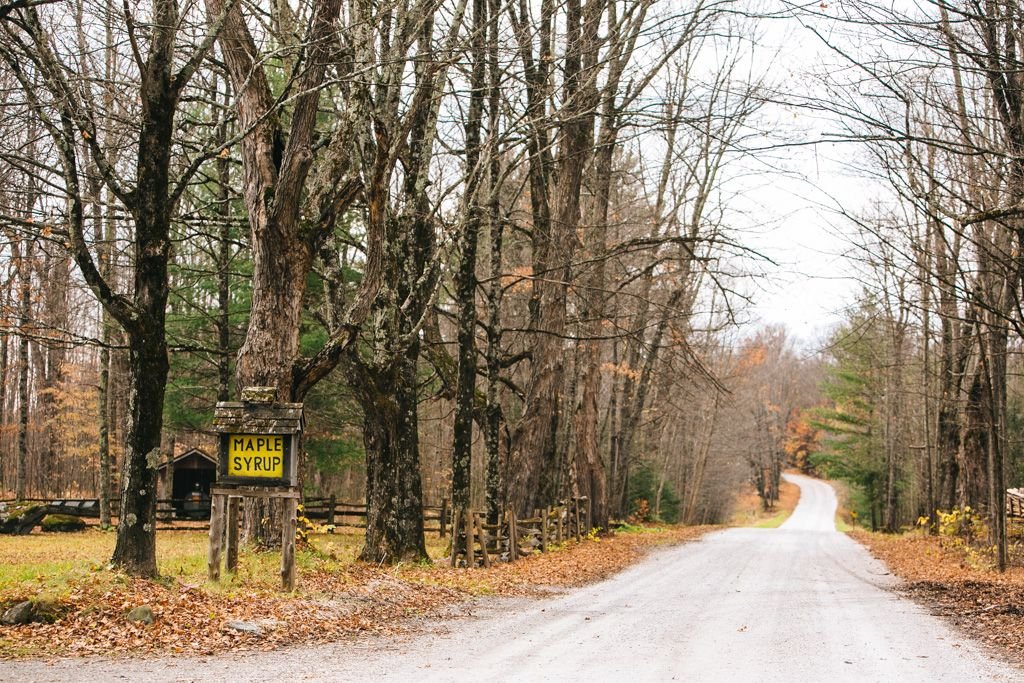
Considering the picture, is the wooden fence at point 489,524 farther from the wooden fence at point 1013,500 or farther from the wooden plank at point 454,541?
the wooden fence at point 1013,500

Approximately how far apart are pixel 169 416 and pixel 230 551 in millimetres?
17278

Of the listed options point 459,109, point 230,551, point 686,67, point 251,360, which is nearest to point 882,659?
point 230,551

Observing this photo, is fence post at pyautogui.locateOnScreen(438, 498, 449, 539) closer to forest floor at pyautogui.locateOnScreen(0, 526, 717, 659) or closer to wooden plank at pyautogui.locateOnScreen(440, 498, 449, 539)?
wooden plank at pyautogui.locateOnScreen(440, 498, 449, 539)

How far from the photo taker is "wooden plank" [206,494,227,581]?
1061cm

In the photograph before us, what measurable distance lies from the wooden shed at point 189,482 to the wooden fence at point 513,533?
13.2 meters

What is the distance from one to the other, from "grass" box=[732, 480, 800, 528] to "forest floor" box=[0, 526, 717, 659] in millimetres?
50846

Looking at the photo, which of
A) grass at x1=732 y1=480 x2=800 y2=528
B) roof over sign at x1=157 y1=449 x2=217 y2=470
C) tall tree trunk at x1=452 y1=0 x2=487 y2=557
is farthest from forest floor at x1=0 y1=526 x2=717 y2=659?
grass at x1=732 y1=480 x2=800 y2=528

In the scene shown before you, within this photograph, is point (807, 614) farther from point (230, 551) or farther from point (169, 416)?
point (169, 416)

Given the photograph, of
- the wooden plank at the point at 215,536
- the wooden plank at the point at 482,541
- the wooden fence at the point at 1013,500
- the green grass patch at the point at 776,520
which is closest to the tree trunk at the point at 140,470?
the wooden plank at the point at 215,536

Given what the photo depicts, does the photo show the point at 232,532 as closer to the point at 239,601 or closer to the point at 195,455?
the point at 239,601

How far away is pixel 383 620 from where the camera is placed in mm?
9836

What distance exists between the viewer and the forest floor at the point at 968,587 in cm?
1006

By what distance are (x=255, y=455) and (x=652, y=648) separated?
5034 millimetres

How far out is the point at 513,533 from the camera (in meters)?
17.8
